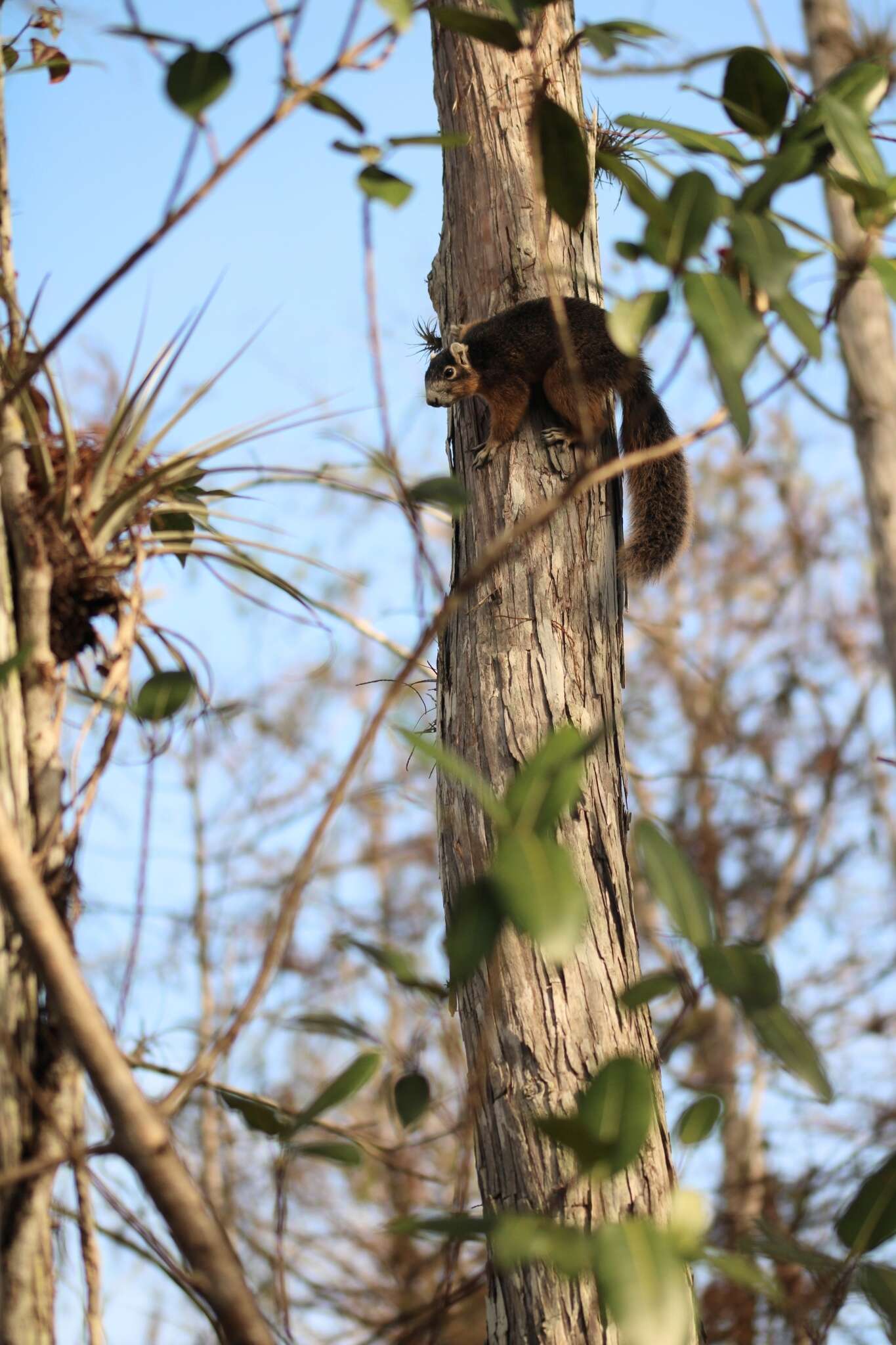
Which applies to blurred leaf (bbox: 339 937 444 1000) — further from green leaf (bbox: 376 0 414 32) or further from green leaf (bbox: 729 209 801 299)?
green leaf (bbox: 376 0 414 32)

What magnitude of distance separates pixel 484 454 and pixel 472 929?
1367 mm

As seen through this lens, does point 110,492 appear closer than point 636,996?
No

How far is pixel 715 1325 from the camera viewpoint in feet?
17.3

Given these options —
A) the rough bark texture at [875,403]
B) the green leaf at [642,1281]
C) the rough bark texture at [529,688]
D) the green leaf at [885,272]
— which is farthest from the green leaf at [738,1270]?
the rough bark texture at [875,403]

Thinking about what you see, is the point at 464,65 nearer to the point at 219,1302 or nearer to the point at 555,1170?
the point at 555,1170

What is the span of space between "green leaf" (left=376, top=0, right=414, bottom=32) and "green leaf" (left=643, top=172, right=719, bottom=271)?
300mm

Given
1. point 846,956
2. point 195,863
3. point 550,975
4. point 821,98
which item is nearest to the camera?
point 821,98

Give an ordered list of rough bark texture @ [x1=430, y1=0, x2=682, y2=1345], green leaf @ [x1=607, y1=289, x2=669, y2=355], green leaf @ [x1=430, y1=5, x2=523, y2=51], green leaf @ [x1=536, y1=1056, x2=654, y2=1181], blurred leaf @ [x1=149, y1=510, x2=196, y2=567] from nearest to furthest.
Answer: green leaf @ [x1=536, y1=1056, x2=654, y2=1181], green leaf @ [x1=607, y1=289, x2=669, y2=355], green leaf @ [x1=430, y1=5, x2=523, y2=51], rough bark texture @ [x1=430, y1=0, x2=682, y2=1345], blurred leaf @ [x1=149, y1=510, x2=196, y2=567]

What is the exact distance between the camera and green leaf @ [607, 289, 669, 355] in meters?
1.10

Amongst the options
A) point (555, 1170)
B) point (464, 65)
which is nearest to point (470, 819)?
point (555, 1170)

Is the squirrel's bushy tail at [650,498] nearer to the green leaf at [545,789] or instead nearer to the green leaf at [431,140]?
the green leaf at [431,140]

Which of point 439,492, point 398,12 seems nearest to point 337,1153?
point 439,492

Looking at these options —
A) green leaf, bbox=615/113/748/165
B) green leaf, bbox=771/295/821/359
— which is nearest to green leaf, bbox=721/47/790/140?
green leaf, bbox=615/113/748/165

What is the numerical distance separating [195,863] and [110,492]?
21.5ft
